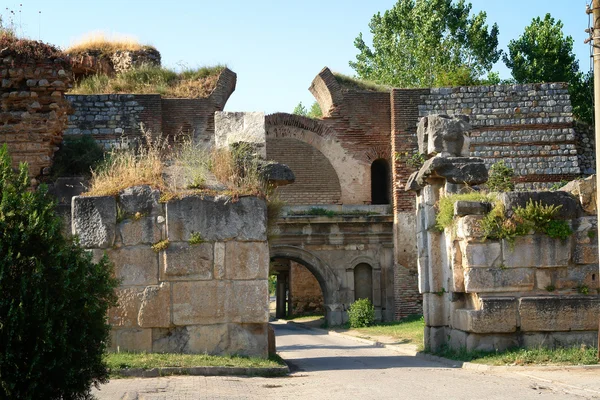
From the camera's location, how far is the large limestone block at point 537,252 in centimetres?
1193

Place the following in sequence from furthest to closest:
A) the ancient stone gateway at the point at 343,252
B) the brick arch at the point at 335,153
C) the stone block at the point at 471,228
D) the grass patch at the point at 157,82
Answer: the brick arch at the point at 335,153 → the ancient stone gateway at the point at 343,252 → the grass patch at the point at 157,82 → the stone block at the point at 471,228

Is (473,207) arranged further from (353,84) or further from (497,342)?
(353,84)

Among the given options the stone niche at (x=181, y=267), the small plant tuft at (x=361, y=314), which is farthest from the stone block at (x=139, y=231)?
the small plant tuft at (x=361, y=314)

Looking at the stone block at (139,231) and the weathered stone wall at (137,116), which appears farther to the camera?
the weathered stone wall at (137,116)

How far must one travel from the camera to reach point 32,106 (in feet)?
52.8

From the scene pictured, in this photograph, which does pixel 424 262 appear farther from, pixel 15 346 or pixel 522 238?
pixel 15 346

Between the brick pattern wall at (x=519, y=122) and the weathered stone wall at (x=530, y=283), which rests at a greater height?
the brick pattern wall at (x=519, y=122)

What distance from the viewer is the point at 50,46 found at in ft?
52.5

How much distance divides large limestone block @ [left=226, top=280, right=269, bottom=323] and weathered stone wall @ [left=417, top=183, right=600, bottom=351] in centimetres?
315

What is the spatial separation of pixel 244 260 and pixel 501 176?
13185 millimetres

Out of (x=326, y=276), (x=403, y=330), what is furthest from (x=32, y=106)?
(x=326, y=276)

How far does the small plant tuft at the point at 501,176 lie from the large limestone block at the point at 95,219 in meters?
11.2

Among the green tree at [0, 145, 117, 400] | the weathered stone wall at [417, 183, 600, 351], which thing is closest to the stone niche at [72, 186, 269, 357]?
the weathered stone wall at [417, 183, 600, 351]

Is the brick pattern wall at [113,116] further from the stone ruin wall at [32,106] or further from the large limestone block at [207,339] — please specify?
the large limestone block at [207,339]
